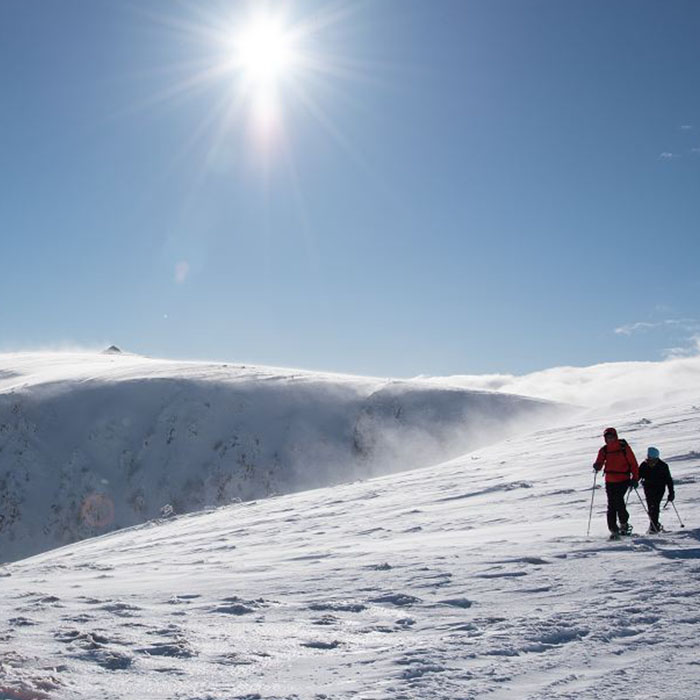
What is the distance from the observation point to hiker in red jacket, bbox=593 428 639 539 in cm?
1209

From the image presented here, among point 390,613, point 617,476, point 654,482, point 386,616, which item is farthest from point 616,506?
point 386,616

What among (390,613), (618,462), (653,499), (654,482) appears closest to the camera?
(390,613)

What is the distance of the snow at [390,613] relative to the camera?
5980 mm

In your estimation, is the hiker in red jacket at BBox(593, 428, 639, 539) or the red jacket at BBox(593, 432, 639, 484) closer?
the hiker in red jacket at BBox(593, 428, 639, 539)

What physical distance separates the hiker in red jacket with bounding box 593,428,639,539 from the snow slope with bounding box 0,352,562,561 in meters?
33.7

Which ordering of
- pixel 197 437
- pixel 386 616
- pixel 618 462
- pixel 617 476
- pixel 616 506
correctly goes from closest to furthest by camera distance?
1. pixel 386 616
2. pixel 616 506
3. pixel 617 476
4. pixel 618 462
5. pixel 197 437

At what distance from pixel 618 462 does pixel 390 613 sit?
20.9ft

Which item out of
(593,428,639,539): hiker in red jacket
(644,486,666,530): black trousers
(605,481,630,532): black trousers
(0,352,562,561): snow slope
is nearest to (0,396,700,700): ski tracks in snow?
(605,481,630,532): black trousers

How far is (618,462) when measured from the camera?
42.2 feet

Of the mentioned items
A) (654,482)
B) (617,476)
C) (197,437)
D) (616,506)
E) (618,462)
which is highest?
(197,437)

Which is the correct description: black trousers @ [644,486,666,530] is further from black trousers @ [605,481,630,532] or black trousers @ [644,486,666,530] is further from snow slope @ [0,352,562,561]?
snow slope @ [0,352,562,561]

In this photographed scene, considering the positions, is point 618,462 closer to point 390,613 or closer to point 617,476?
point 617,476

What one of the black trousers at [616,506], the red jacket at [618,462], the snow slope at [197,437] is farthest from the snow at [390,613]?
the snow slope at [197,437]

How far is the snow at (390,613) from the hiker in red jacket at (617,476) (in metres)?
0.47
